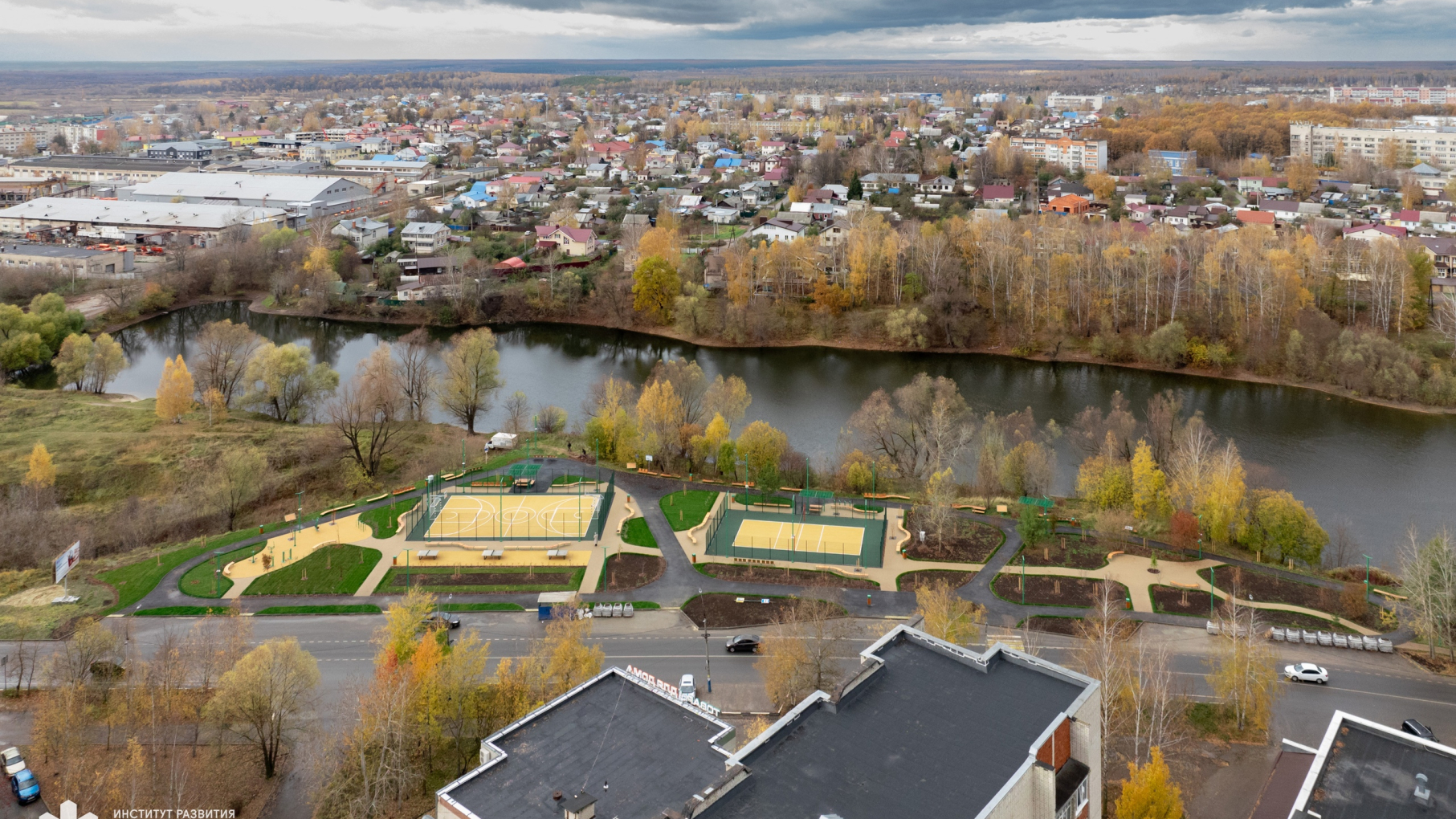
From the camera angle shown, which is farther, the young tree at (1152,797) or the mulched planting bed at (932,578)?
the mulched planting bed at (932,578)

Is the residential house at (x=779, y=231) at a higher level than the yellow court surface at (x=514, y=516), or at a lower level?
higher

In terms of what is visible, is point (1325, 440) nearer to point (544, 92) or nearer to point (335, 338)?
point (335, 338)

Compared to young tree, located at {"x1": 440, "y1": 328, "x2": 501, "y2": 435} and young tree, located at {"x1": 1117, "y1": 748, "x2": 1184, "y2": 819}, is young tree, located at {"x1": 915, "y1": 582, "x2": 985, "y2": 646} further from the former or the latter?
young tree, located at {"x1": 440, "y1": 328, "x2": 501, "y2": 435}

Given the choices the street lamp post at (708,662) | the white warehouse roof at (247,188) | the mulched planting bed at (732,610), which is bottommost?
the street lamp post at (708,662)

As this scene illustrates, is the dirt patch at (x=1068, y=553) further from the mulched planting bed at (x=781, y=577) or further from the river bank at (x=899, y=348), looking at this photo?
the river bank at (x=899, y=348)

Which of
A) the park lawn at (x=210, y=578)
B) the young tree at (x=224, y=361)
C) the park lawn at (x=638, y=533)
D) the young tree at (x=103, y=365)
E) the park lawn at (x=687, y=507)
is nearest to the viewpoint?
the park lawn at (x=210, y=578)

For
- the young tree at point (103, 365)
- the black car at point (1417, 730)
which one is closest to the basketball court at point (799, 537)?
the black car at point (1417, 730)

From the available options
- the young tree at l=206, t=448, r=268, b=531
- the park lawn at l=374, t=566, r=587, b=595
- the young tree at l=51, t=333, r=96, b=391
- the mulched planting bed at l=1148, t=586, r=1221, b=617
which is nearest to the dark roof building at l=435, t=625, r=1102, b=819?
the park lawn at l=374, t=566, r=587, b=595
